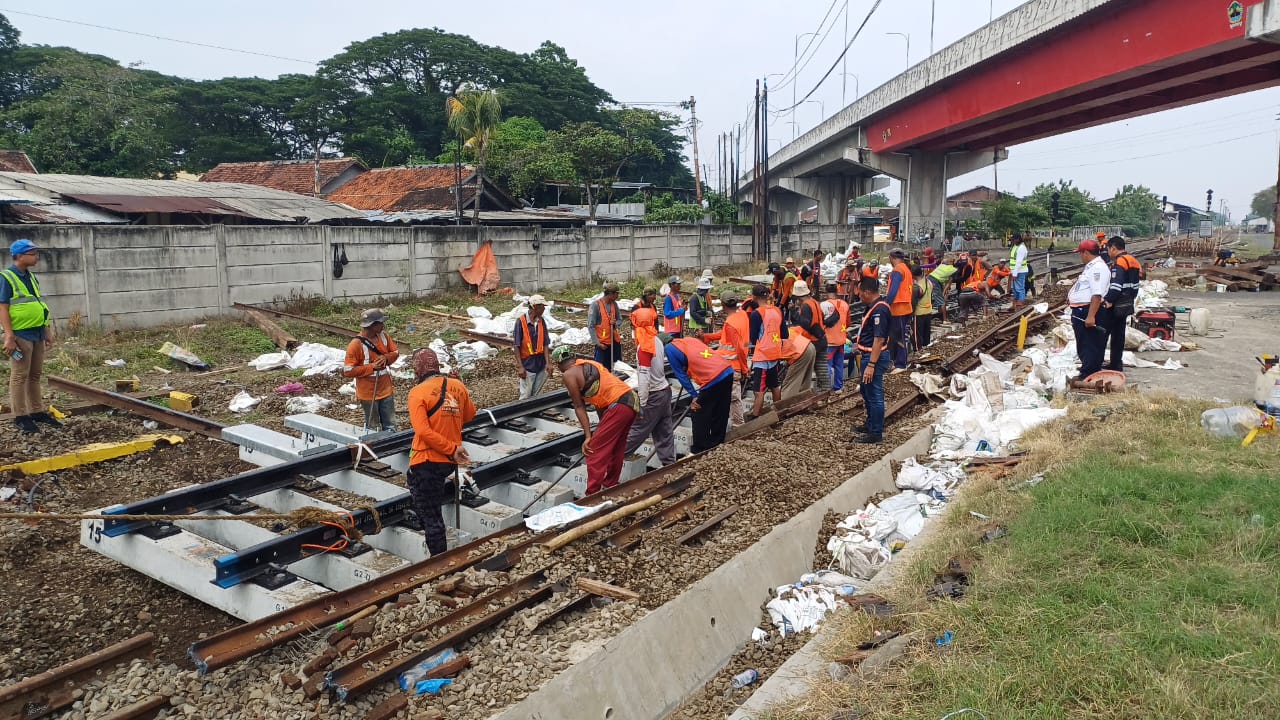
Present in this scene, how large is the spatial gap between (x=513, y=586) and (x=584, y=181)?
41605 mm

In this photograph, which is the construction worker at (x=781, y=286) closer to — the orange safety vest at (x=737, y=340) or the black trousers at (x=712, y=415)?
the orange safety vest at (x=737, y=340)

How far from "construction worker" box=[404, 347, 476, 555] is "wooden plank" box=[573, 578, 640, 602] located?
1.41 meters

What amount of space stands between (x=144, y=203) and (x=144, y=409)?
47.9 feet

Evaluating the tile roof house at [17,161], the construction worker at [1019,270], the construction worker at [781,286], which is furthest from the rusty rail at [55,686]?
the tile roof house at [17,161]

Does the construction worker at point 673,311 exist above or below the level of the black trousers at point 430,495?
above

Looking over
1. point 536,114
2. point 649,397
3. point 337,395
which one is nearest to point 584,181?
point 536,114

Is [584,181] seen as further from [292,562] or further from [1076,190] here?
[1076,190]

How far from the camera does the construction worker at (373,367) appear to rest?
8109mm

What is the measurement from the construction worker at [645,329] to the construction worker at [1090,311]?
5.14 metres

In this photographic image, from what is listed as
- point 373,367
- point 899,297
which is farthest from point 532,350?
point 899,297

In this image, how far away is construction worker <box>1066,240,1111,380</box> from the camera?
32.5 feet

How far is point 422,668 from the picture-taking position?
423 cm

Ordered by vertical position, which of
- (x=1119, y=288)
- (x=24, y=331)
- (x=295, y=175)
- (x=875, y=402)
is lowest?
(x=875, y=402)

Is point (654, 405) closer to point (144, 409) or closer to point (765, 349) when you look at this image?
point (765, 349)
